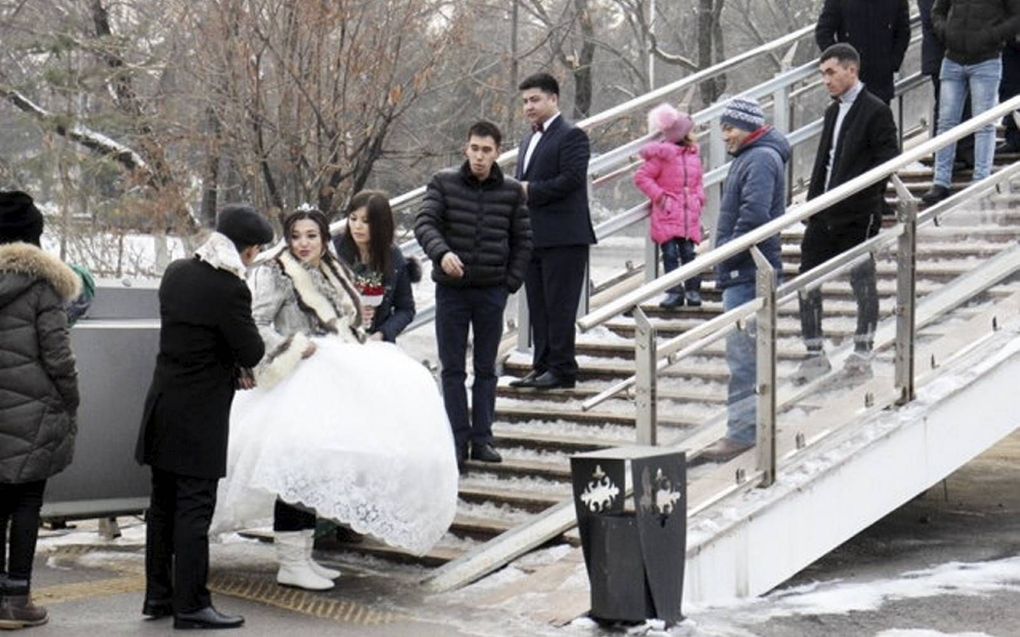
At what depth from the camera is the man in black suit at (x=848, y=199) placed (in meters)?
9.24

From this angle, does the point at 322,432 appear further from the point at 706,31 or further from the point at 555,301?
the point at 706,31

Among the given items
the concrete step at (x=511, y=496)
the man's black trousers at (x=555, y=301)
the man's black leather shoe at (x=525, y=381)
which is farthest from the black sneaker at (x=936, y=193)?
the concrete step at (x=511, y=496)

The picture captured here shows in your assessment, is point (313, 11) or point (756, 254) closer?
point (756, 254)

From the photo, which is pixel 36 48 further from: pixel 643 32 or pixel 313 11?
pixel 643 32

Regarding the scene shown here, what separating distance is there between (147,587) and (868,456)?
150 inches

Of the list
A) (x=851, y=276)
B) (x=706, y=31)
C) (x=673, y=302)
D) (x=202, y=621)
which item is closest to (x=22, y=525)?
(x=202, y=621)

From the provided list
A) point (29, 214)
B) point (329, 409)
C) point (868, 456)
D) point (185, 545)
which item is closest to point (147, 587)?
point (185, 545)

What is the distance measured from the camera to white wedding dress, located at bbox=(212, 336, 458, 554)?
8.06m

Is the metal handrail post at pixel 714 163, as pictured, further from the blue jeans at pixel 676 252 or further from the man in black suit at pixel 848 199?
the man in black suit at pixel 848 199

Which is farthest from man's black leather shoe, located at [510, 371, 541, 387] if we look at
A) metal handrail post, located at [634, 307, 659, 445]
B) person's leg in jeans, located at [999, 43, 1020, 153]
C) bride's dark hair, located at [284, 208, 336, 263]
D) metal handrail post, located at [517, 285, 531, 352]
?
person's leg in jeans, located at [999, 43, 1020, 153]

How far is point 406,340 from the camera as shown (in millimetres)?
12031

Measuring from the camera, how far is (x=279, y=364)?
833cm

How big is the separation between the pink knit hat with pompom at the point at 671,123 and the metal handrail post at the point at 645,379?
13.4ft

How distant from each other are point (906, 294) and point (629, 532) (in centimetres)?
284
